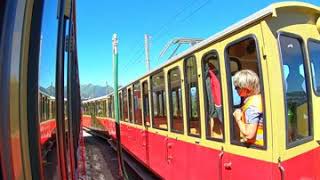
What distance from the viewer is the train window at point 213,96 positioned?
565cm

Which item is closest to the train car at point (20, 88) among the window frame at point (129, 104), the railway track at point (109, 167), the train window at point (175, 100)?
the train window at point (175, 100)

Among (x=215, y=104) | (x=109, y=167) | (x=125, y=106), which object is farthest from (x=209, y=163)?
(x=109, y=167)

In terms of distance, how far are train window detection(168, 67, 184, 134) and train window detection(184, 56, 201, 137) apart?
525 mm

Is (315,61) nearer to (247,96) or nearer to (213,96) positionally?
(247,96)

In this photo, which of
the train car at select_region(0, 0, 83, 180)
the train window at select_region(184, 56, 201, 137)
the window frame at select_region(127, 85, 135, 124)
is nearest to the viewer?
the train car at select_region(0, 0, 83, 180)

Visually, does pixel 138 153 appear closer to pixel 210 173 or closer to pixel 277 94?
pixel 210 173

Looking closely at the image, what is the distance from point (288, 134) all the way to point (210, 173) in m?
1.59

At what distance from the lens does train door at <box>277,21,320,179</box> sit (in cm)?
459

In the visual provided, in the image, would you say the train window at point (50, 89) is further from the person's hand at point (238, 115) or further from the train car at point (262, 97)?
the person's hand at point (238, 115)

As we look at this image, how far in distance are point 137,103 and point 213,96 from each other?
23.4 ft

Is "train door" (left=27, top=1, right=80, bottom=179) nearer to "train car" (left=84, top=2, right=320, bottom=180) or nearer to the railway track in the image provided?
"train car" (left=84, top=2, right=320, bottom=180)

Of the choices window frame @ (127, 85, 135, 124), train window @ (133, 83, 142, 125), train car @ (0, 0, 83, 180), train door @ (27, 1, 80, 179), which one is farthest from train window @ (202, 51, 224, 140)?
window frame @ (127, 85, 135, 124)

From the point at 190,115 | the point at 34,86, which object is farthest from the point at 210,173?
the point at 34,86

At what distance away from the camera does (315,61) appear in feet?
17.3
